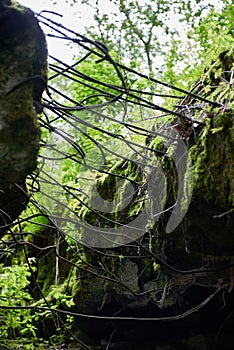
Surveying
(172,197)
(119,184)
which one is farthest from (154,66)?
(172,197)

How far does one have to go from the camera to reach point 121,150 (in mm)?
3420

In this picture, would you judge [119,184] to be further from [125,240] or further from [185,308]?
[185,308]

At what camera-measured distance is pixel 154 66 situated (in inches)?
299

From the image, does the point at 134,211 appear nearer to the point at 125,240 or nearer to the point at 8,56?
the point at 125,240

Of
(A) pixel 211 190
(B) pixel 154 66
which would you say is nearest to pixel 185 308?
(A) pixel 211 190

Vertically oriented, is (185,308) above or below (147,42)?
below

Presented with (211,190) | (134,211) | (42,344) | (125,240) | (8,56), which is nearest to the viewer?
(8,56)

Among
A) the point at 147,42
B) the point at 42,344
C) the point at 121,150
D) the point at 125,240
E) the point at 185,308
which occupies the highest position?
the point at 147,42

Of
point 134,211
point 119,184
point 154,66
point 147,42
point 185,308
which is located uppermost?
point 147,42

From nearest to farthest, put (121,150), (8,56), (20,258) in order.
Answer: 1. (8,56)
2. (121,150)
3. (20,258)

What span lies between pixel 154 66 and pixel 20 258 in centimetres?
448

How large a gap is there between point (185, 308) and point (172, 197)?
3.95 feet

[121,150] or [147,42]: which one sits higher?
[147,42]

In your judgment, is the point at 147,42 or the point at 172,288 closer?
the point at 172,288
